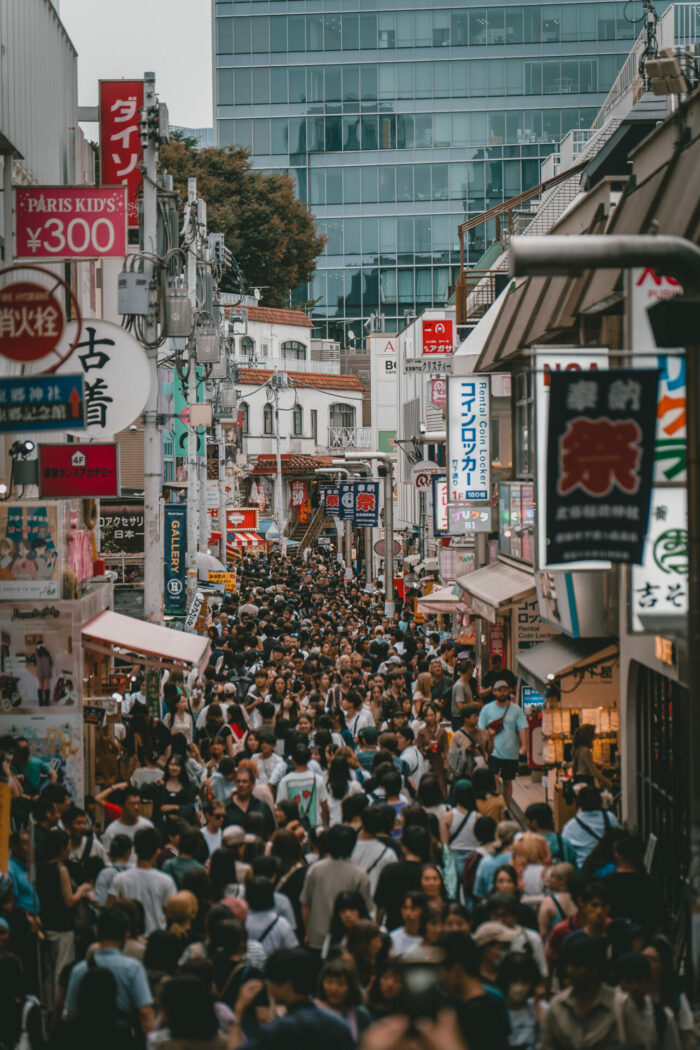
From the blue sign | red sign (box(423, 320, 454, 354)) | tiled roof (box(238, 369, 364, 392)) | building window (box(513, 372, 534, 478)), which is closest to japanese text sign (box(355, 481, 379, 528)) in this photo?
red sign (box(423, 320, 454, 354))

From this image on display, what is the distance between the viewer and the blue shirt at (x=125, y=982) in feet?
22.0

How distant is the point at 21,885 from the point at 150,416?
962cm

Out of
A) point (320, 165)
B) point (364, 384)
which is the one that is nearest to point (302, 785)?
point (364, 384)

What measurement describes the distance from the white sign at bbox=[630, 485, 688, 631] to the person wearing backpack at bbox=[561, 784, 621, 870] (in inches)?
52.3

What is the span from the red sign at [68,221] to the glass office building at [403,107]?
194 feet

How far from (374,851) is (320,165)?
7480 cm

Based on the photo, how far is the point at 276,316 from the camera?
2739 inches

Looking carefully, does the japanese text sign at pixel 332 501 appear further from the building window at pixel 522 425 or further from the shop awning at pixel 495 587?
the building window at pixel 522 425

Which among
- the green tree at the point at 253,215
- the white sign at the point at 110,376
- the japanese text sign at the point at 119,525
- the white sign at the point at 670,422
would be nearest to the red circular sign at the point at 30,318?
the white sign at the point at 110,376

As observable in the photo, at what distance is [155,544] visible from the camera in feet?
58.5

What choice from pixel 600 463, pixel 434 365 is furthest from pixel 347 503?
pixel 600 463

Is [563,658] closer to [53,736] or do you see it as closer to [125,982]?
[53,736]

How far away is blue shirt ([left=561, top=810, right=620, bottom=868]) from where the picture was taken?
9.73 meters

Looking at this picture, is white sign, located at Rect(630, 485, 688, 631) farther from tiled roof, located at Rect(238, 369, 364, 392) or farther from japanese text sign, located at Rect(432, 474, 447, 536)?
tiled roof, located at Rect(238, 369, 364, 392)
